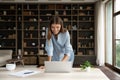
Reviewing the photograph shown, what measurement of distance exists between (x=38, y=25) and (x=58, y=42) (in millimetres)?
6302

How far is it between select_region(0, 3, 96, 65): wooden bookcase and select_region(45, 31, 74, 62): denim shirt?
5.93m

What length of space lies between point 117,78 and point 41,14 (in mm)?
4725

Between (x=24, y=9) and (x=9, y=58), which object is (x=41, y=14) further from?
(x=9, y=58)

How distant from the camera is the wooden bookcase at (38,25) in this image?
8945 millimetres

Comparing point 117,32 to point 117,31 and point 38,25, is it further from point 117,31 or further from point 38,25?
point 38,25

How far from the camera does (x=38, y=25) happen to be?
29.6 feet

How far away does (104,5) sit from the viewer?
8266 millimetres

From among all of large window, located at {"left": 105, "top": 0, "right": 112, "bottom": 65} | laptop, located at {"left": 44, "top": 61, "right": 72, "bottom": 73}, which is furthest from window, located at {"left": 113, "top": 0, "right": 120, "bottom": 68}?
laptop, located at {"left": 44, "top": 61, "right": 72, "bottom": 73}

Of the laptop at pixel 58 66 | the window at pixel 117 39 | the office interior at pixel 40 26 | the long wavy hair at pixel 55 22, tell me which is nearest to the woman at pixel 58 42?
the long wavy hair at pixel 55 22

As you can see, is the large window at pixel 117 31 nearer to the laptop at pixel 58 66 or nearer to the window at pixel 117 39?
the window at pixel 117 39

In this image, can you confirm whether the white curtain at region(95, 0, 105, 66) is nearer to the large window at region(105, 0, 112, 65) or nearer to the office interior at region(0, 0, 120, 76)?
the large window at region(105, 0, 112, 65)

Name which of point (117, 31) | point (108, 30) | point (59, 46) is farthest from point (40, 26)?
point (59, 46)

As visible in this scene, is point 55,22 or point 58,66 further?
point 55,22

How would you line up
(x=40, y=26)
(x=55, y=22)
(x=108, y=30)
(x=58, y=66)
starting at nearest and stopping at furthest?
(x=58, y=66), (x=55, y=22), (x=108, y=30), (x=40, y=26)
